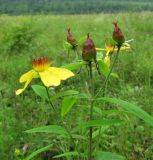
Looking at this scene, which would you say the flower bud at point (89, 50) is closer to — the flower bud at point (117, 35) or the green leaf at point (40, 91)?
the flower bud at point (117, 35)

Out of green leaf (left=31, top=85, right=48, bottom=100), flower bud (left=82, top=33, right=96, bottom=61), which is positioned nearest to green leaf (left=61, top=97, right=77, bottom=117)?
green leaf (left=31, top=85, right=48, bottom=100)

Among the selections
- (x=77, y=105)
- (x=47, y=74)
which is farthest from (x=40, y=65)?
(x=77, y=105)

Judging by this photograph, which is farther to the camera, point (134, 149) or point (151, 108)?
point (151, 108)

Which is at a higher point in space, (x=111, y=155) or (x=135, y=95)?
(x=111, y=155)

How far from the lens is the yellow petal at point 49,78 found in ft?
3.91

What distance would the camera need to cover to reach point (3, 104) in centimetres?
295

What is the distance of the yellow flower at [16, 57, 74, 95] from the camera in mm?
1207

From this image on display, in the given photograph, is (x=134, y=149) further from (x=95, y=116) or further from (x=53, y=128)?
(x=53, y=128)

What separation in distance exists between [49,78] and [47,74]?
0.13 ft

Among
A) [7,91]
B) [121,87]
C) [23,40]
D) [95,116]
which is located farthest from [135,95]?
[23,40]

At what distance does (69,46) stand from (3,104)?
160cm

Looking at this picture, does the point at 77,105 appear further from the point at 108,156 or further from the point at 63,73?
the point at 63,73

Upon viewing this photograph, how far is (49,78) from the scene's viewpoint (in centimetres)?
123

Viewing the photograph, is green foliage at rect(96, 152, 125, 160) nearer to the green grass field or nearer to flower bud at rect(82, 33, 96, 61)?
the green grass field
